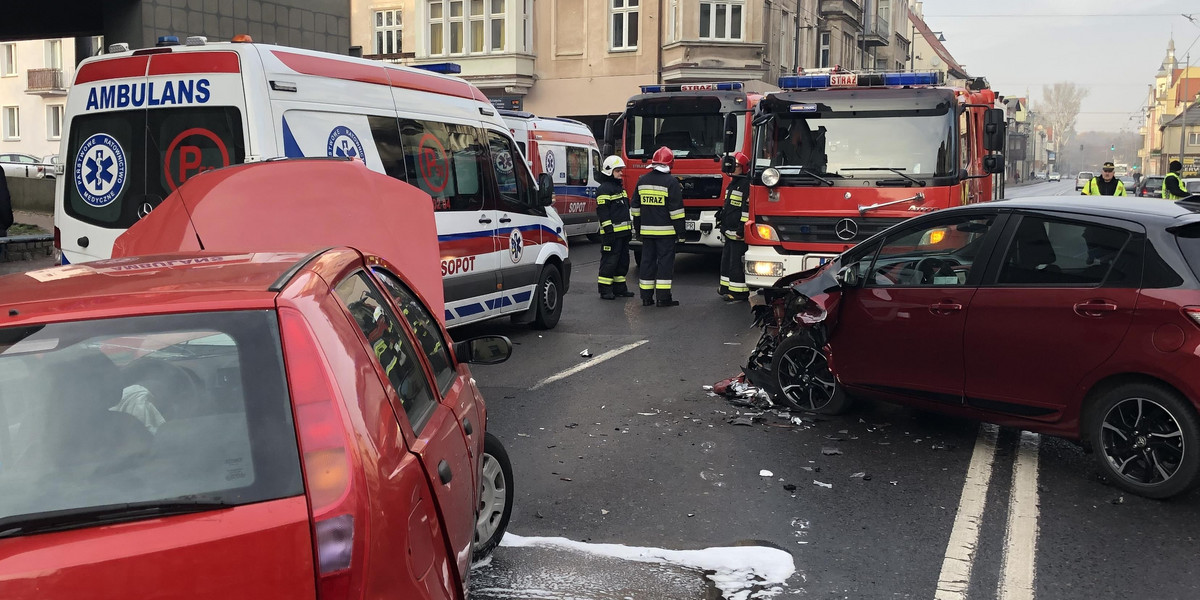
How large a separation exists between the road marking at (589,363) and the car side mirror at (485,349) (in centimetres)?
390

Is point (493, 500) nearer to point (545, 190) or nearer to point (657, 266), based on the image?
point (545, 190)

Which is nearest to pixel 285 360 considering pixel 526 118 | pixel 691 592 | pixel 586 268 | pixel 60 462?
pixel 60 462

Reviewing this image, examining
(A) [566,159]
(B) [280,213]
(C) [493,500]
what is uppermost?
(A) [566,159]

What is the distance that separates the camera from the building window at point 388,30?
1655 inches

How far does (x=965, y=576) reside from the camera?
427 centimetres

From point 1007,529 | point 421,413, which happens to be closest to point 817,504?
point 1007,529

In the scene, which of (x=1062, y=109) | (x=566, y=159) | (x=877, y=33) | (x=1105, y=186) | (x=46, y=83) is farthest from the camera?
(x=1062, y=109)

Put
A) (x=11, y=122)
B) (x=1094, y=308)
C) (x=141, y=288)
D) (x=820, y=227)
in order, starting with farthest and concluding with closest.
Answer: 1. (x=11, y=122)
2. (x=820, y=227)
3. (x=1094, y=308)
4. (x=141, y=288)

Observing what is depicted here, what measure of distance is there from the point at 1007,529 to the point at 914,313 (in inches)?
68.2

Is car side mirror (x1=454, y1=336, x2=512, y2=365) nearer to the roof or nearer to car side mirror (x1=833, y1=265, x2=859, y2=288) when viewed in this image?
car side mirror (x1=833, y1=265, x2=859, y2=288)

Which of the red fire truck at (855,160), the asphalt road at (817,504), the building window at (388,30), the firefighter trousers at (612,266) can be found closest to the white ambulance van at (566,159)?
the firefighter trousers at (612,266)

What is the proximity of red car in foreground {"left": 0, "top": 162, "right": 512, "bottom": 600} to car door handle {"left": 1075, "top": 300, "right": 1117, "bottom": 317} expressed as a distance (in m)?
3.96

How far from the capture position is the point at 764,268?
11328 mm

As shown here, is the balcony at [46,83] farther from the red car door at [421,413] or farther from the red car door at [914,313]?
the red car door at [421,413]
